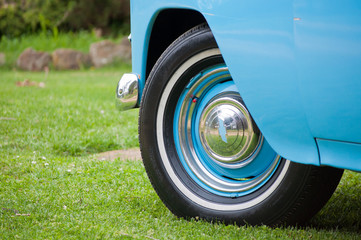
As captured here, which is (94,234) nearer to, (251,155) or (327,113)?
(251,155)

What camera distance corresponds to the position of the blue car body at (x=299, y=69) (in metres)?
1.68

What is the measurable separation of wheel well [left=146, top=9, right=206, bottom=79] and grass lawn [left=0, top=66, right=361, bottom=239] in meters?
0.82

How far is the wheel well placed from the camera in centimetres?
259

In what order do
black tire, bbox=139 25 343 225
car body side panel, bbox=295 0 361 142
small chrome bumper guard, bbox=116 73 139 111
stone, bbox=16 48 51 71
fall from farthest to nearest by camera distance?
stone, bbox=16 48 51 71 → small chrome bumper guard, bbox=116 73 139 111 → black tire, bbox=139 25 343 225 → car body side panel, bbox=295 0 361 142

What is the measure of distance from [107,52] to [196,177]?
911 cm

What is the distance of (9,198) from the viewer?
2.59m

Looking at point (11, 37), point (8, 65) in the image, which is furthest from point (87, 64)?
point (11, 37)

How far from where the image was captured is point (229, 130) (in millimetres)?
2225

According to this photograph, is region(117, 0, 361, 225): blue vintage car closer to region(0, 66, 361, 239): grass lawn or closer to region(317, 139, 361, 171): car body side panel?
region(317, 139, 361, 171): car body side panel

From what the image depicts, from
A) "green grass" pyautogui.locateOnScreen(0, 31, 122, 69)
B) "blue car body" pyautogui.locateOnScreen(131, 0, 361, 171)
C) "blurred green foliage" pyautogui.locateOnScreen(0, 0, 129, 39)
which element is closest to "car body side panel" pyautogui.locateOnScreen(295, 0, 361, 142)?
"blue car body" pyautogui.locateOnScreen(131, 0, 361, 171)

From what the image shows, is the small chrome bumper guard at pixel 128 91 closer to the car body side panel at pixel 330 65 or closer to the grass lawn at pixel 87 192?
the grass lawn at pixel 87 192

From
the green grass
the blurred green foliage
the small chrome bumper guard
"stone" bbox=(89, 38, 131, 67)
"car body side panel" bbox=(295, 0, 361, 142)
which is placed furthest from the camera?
the blurred green foliage

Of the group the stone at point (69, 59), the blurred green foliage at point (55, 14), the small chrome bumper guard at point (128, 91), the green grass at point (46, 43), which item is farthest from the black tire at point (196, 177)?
the blurred green foliage at point (55, 14)

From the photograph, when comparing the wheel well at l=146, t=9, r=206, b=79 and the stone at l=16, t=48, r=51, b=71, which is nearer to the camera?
the wheel well at l=146, t=9, r=206, b=79
